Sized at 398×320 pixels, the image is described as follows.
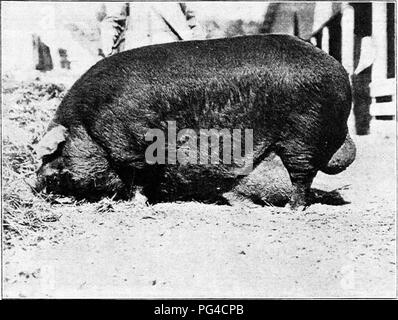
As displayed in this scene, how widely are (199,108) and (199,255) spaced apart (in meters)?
1.08

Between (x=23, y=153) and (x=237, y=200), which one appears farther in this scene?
(x=23, y=153)

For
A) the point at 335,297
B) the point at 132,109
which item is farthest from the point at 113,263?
the point at 335,297

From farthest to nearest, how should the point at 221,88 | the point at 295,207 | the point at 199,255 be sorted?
the point at 295,207, the point at 221,88, the point at 199,255

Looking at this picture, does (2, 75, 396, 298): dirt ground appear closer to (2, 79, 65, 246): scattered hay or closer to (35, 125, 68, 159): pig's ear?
(2, 79, 65, 246): scattered hay

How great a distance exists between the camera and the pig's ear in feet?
12.2

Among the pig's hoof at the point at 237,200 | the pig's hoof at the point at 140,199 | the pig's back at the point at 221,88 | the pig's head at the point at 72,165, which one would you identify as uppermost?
the pig's back at the point at 221,88

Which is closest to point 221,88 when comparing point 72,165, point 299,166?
point 299,166

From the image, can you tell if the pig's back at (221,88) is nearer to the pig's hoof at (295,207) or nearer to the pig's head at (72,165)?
the pig's head at (72,165)

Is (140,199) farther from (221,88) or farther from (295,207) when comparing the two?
(295,207)

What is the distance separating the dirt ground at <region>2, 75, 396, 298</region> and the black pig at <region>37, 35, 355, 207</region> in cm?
32

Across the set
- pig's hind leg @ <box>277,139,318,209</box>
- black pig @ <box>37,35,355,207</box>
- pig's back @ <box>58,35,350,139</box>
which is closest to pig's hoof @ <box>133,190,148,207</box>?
black pig @ <box>37,35,355,207</box>

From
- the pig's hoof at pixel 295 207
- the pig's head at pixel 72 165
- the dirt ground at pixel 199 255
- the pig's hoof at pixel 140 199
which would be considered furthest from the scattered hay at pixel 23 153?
the pig's hoof at pixel 295 207

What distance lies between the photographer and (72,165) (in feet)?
12.3

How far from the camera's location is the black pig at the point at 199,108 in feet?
11.9
